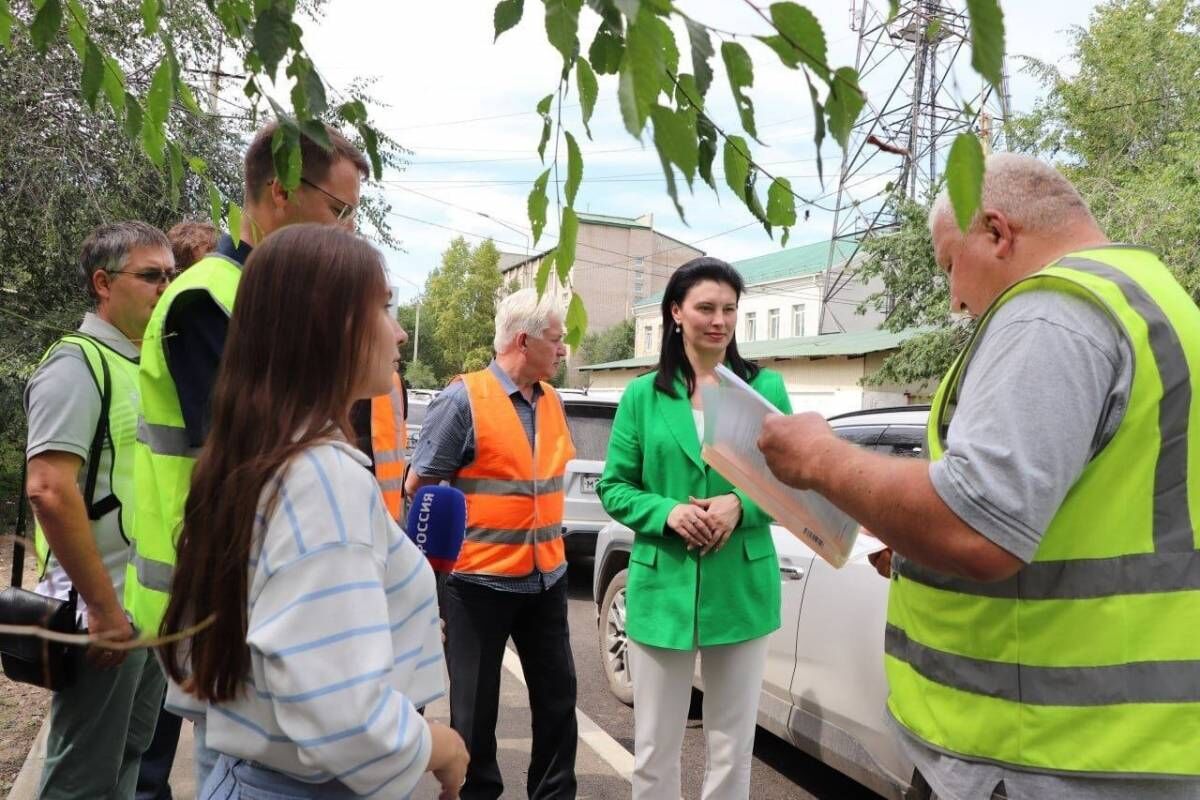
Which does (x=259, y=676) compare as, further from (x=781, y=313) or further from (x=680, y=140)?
(x=781, y=313)

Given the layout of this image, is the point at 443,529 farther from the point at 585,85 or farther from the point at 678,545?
the point at 585,85

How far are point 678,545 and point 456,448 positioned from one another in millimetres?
1034

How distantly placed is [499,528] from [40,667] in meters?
1.60

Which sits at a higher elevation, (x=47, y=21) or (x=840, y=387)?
(x=47, y=21)

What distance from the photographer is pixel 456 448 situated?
3744 mm

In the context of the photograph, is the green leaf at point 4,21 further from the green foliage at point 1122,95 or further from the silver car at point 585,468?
the green foliage at point 1122,95

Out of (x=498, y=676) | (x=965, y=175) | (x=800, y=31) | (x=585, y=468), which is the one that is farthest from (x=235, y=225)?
(x=585, y=468)

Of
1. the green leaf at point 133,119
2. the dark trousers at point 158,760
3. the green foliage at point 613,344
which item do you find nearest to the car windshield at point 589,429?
the dark trousers at point 158,760

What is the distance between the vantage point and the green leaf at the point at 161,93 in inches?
72.6

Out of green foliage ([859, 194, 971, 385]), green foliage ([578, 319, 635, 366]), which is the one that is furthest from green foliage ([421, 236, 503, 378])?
green foliage ([859, 194, 971, 385])

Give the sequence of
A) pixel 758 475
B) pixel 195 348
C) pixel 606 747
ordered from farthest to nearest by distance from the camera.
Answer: pixel 606 747, pixel 758 475, pixel 195 348

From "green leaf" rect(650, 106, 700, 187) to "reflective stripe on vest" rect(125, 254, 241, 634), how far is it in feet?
3.53

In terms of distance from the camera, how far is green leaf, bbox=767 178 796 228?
165cm

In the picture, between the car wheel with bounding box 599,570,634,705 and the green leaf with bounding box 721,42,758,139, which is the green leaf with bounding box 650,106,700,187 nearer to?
the green leaf with bounding box 721,42,758,139
